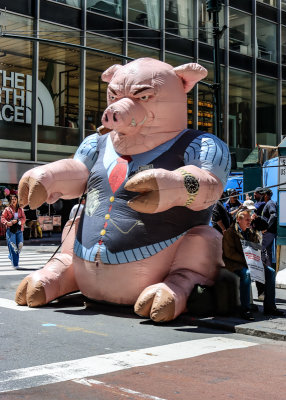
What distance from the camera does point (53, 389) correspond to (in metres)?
4.30

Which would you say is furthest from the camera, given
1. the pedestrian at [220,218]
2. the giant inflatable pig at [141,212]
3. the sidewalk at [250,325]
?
the pedestrian at [220,218]

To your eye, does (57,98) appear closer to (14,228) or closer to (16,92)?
(16,92)

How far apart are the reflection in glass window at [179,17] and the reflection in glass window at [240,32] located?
281 centimetres

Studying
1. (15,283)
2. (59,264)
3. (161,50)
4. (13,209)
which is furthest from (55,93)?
(59,264)

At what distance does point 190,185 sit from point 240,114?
24930mm

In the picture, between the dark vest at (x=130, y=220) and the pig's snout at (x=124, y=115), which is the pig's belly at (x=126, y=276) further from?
the pig's snout at (x=124, y=115)

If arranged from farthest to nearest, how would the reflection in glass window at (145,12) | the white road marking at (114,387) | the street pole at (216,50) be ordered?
the reflection in glass window at (145,12)
the street pole at (216,50)
the white road marking at (114,387)

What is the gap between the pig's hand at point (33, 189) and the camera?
7.22 m

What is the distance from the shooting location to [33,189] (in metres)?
7.21

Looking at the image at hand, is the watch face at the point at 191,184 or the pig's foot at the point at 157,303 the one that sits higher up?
the watch face at the point at 191,184

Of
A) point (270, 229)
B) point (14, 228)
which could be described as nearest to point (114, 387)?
point (270, 229)

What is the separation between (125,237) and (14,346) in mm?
1968

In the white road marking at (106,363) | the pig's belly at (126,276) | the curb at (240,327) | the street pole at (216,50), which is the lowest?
the white road marking at (106,363)

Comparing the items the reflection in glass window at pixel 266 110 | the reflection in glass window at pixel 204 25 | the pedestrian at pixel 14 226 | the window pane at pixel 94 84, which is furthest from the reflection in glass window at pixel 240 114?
the pedestrian at pixel 14 226
